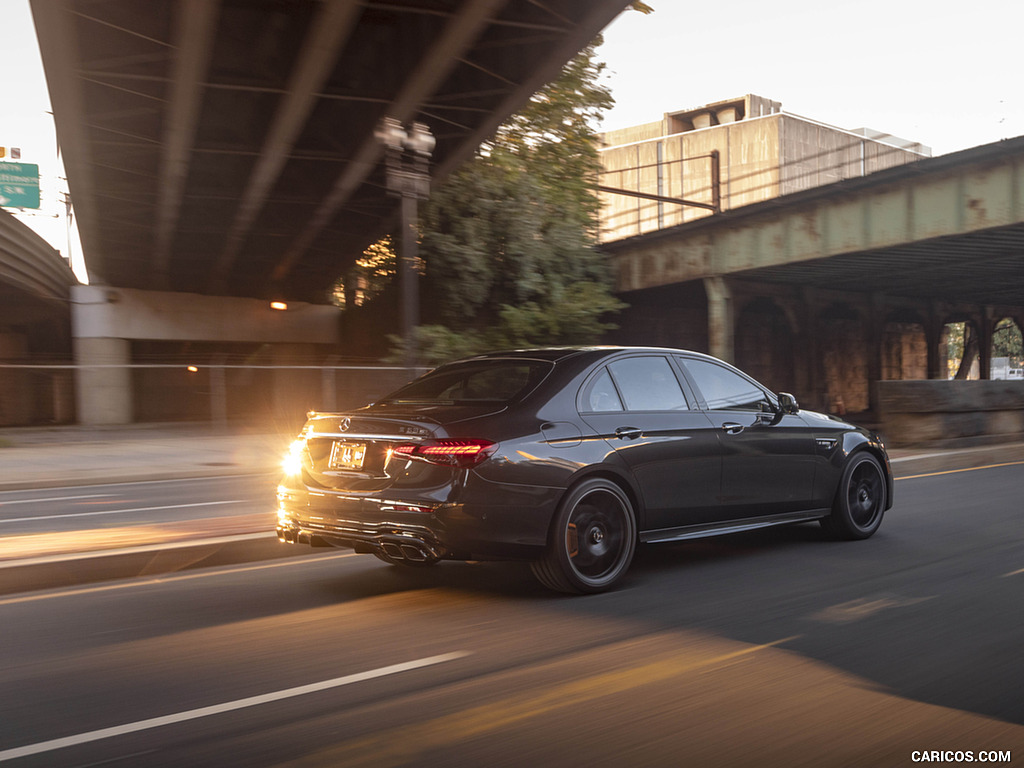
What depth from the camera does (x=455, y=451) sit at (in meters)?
5.30

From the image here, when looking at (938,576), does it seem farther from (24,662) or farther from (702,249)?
(702,249)

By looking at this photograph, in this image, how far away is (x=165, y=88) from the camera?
Result: 17.6 metres

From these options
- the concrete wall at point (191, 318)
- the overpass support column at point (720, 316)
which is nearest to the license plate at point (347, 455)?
the overpass support column at point (720, 316)

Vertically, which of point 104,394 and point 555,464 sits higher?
point 104,394

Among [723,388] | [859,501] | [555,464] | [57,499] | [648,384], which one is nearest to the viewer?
[555,464]

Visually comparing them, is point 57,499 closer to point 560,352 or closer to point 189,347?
point 560,352

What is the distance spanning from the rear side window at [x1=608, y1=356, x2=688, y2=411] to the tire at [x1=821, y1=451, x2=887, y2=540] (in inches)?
73.1

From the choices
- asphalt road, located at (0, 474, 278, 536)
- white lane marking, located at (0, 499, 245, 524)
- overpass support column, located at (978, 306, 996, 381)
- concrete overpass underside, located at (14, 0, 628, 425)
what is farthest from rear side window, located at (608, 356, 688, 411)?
overpass support column, located at (978, 306, 996, 381)

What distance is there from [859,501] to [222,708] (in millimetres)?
5557

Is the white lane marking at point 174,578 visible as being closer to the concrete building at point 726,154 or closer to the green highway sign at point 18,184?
the green highway sign at point 18,184

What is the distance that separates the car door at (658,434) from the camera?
6.01m

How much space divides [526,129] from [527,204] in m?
2.96

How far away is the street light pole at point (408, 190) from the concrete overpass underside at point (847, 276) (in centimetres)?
976

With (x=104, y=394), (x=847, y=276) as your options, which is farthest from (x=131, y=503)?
(x=847, y=276)
